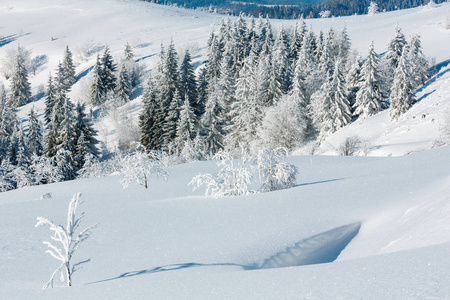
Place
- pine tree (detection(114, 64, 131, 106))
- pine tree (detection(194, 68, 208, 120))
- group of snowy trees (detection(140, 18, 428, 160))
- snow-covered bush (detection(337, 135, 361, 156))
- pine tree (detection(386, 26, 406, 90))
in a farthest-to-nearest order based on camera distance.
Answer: pine tree (detection(114, 64, 131, 106)) → pine tree (detection(194, 68, 208, 120)) → pine tree (detection(386, 26, 406, 90)) → group of snowy trees (detection(140, 18, 428, 160)) → snow-covered bush (detection(337, 135, 361, 156))

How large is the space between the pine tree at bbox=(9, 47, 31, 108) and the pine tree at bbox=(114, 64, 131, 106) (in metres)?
22.4

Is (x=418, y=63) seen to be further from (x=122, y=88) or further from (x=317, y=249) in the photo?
(x=317, y=249)

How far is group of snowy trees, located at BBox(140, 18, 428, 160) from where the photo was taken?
4769 centimetres

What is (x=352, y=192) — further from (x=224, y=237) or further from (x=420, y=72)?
(x=420, y=72)

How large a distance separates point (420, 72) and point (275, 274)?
5513 cm

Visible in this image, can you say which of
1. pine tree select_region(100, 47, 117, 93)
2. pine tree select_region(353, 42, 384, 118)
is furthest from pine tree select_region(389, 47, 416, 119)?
pine tree select_region(100, 47, 117, 93)

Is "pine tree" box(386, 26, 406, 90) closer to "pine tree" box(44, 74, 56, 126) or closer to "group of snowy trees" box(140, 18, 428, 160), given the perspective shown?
"group of snowy trees" box(140, 18, 428, 160)

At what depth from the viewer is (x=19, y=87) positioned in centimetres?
Result: 8231

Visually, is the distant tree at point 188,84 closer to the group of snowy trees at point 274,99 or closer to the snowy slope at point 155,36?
the group of snowy trees at point 274,99

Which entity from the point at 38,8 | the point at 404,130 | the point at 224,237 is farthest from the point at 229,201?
the point at 38,8

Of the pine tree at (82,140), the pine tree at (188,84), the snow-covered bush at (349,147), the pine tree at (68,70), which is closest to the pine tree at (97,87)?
the pine tree at (68,70)

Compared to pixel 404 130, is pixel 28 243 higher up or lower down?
higher up

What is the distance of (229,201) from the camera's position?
38.3ft

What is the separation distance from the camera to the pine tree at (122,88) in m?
73.7
